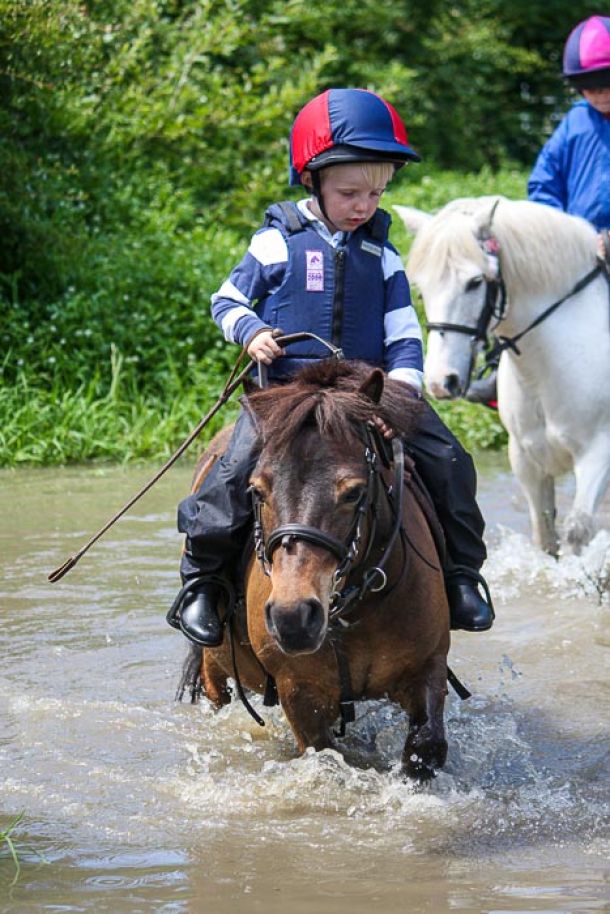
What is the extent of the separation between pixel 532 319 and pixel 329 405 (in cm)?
343

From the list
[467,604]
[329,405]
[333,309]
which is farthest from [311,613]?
[333,309]

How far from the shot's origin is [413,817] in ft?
14.2

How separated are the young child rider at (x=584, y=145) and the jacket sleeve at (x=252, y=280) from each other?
139 inches

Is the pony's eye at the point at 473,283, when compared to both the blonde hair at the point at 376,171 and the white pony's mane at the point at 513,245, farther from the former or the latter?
the blonde hair at the point at 376,171

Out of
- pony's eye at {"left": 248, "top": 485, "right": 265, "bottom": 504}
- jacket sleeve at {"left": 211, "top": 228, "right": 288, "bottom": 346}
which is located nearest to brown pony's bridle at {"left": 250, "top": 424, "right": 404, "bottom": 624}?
pony's eye at {"left": 248, "top": 485, "right": 265, "bottom": 504}

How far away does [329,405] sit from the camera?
3.88 metres

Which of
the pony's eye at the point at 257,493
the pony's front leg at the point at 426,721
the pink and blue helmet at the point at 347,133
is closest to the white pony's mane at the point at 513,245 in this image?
the pink and blue helmet at the point at 347,133

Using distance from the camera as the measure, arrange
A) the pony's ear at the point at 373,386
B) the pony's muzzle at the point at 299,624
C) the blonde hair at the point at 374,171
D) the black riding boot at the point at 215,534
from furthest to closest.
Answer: the blonde hair at the point at 374,171 → the black riding boot at the point at 215,534 → the pony's ear at the point at 373,386 → the pony's muzzle at the point at 299,624

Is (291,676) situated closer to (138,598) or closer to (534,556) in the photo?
(138,598)

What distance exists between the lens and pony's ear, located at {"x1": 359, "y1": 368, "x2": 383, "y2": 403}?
13.1ft

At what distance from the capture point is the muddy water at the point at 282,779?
151 inches

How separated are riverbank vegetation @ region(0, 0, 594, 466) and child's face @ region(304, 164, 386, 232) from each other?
19.5ft

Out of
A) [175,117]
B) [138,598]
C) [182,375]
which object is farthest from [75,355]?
[138,598]

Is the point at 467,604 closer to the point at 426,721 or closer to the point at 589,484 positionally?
the point at 426,721
